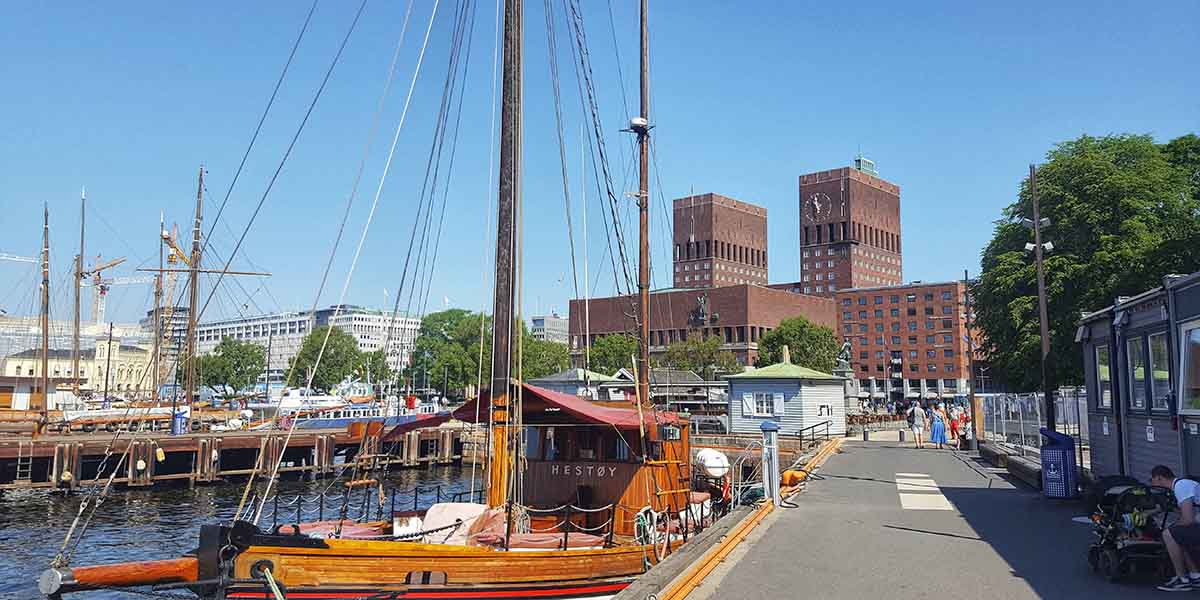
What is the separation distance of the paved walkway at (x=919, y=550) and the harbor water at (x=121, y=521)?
34.4 ft

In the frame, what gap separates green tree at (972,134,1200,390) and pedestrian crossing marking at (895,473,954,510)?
1810cm

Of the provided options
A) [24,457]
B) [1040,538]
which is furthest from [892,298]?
[1040,538]

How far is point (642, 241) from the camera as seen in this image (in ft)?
98.4

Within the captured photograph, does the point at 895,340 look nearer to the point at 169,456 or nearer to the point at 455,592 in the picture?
the point at 169,456

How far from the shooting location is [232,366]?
11575cm

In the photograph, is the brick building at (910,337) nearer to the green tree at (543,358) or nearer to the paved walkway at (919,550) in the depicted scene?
the green tree at (543,358)

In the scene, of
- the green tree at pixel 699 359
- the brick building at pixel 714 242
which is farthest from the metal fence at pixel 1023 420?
the brick building at pixel 714 242

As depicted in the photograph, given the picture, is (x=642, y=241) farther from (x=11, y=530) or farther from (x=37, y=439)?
(x=37, y=439)

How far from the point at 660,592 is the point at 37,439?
136 ft

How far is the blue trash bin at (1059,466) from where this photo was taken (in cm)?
1648

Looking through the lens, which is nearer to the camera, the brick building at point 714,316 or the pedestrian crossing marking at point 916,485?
the pedestrian crossing marking at point 916,485

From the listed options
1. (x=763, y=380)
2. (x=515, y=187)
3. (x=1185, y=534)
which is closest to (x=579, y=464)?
(x=515, y=187)

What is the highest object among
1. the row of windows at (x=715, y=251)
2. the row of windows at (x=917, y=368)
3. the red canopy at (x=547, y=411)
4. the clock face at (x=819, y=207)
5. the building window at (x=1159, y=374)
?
the clock face at (x=819, y=207)

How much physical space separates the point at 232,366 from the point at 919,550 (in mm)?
117999
